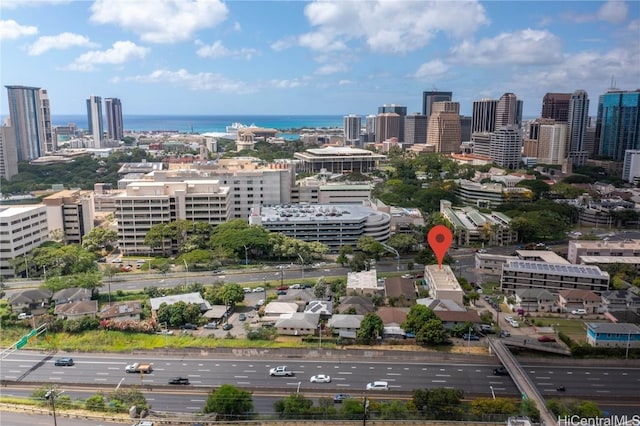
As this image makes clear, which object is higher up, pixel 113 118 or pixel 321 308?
pixel 113 118

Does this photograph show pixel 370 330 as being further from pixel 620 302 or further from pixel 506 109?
pixel 506 109

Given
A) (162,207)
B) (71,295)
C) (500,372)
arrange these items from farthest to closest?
(162,207) < (71,295) < (500,372)

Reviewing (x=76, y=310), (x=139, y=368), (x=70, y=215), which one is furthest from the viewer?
(x=70, y=215)

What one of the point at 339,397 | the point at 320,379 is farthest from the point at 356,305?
the point at 339,397

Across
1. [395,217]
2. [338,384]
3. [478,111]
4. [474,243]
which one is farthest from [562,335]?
[478,111]

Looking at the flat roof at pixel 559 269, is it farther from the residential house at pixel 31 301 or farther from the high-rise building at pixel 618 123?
the high-rise building at pixel 618 123

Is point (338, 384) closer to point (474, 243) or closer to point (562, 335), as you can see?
point (562, 335)

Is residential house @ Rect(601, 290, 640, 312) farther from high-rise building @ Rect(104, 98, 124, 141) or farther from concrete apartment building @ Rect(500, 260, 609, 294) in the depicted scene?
high-rise building @ Rect(104, 98, 124, 141)
